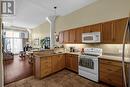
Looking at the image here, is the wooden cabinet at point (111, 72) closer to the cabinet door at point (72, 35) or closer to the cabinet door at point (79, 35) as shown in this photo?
the cabinet door at point (79, 35)

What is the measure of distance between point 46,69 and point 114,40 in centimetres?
280

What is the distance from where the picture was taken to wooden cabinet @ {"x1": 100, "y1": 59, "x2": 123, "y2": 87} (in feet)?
10.1

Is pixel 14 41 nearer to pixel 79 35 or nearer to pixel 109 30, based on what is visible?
pixel 79 35

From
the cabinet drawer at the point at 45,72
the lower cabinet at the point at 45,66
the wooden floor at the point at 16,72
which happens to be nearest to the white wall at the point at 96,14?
the lower cabinet at the point at 45,66

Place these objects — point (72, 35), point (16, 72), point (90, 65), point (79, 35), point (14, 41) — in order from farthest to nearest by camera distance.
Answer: point (14, 41), point (72, 35), point (79, 35), point (16, 72), point (90, 65)

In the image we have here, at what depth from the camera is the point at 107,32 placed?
381 cm

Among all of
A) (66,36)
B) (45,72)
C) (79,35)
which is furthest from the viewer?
(66,36)

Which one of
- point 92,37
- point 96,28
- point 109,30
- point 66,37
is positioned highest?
point 96,28

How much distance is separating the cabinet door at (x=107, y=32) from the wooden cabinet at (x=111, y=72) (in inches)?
30.9

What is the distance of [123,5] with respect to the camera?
359 centimetres

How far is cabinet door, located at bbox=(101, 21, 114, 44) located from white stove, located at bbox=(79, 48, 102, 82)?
0.54 m

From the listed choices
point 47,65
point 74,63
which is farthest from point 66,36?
point 47,65

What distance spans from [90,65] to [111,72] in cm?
81

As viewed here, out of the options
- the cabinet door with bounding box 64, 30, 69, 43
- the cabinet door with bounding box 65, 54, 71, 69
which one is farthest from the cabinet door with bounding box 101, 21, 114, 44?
the cabinet door with bounding box 64, 30, 69, 43
